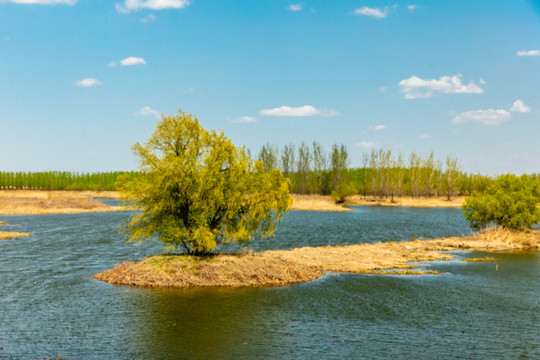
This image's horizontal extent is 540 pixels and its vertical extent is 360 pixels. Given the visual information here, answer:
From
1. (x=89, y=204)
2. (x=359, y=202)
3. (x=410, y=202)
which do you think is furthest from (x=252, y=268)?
(x=410, y=202)

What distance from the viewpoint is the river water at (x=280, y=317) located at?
16.7 metres

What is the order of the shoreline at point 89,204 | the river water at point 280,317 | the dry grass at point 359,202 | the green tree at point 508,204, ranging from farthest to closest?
the dry grass at point 359,202
the shoreline at point 89,204
the green tree at point 508,204
the river water at point 280,317

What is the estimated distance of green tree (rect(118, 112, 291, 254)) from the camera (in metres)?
28.1

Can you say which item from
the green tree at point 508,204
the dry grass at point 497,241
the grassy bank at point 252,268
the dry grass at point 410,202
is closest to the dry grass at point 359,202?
the dry grass at point 410,202

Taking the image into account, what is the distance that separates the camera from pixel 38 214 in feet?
295

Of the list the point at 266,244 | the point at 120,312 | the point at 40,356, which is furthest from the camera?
the point at 266,244

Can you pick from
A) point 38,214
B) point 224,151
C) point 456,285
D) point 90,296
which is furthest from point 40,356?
point 38,214

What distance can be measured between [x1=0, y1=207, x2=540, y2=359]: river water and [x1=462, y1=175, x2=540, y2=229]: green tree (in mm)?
15526

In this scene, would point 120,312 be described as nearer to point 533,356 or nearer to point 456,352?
point 456,352

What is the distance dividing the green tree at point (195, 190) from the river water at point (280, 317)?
4280 mm

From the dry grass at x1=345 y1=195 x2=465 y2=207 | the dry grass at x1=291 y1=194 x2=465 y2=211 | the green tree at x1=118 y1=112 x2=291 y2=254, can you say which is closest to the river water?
the green tree at x1=118 y1=112 x2=291 y2=254

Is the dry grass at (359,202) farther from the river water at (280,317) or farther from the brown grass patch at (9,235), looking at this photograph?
the river water at (280,317)

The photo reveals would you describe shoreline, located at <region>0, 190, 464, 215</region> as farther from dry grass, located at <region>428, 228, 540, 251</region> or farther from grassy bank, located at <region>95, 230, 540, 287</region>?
dry grass, located at <region>428, 228, 540, 251</region>

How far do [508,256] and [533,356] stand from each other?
26.6 meters
